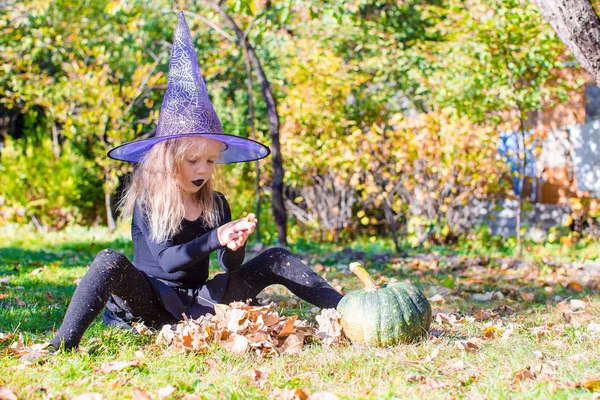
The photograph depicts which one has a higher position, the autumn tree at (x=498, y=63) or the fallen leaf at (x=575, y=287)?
the autumn tree at (x=498, y=63)

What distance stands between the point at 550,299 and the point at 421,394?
247 cm

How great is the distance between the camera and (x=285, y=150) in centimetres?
881

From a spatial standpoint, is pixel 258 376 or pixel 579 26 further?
pixel 579 26

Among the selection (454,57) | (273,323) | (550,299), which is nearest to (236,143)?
(273,323)

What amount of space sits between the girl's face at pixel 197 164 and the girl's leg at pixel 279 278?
505 millimetres

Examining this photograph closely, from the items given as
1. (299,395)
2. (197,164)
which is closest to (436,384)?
(299,395)

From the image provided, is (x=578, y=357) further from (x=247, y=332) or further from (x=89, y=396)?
(x=89, y=396)

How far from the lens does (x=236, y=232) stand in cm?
285

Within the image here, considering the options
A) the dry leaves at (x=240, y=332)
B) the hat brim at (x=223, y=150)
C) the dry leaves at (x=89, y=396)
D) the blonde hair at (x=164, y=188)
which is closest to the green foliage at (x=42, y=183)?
the hat brim at (x=223, y=150)

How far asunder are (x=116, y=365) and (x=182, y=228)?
2.99 ft

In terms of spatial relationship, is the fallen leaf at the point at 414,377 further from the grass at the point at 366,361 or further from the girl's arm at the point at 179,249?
the girl's arm at the point at 179,249

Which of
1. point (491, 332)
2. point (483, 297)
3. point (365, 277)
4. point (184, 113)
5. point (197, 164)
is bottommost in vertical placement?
point (483, 297)

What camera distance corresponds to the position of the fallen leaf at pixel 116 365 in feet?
8.23

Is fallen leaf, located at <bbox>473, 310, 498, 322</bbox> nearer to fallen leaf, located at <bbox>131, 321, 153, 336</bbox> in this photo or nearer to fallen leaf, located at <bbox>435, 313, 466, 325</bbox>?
fallen leaf, located at <bbox>435, 313, 466, 325</bbox>
